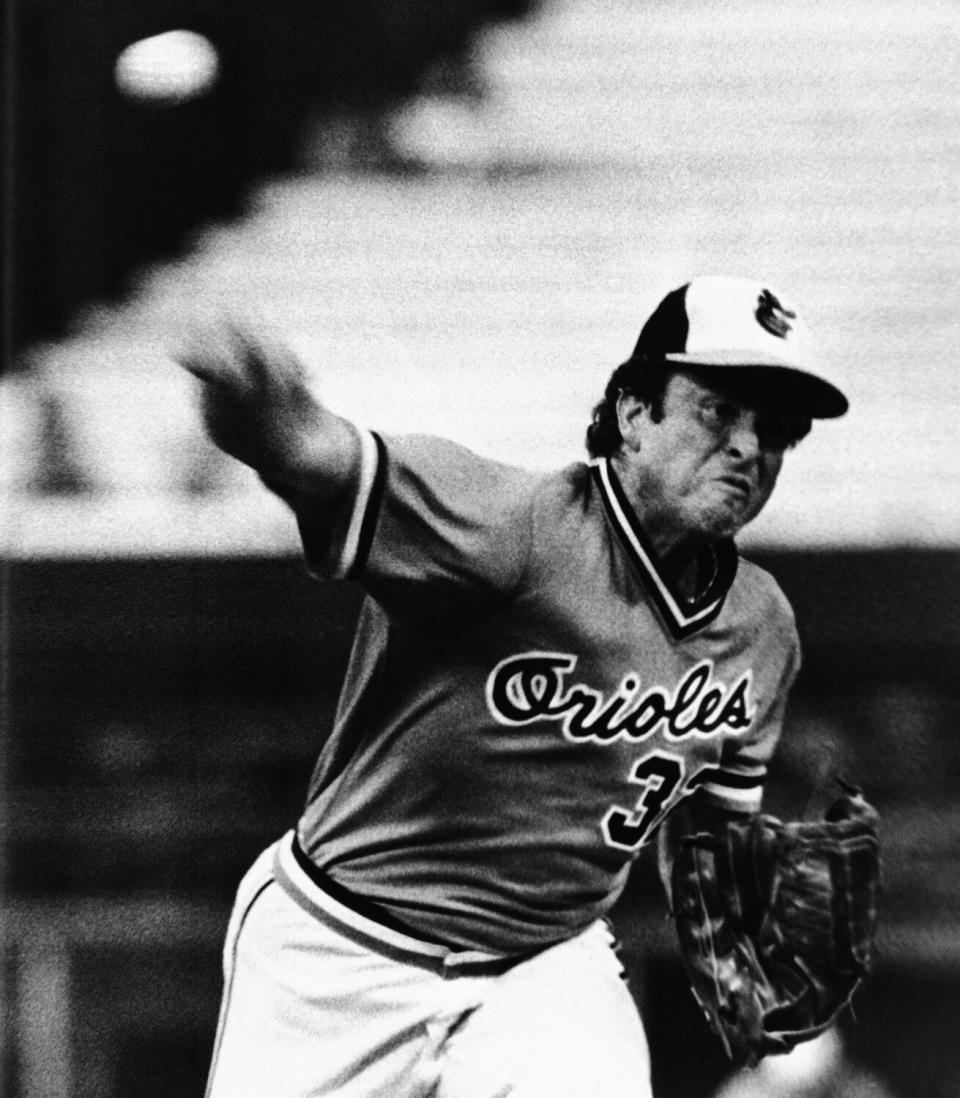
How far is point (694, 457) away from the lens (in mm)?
1688

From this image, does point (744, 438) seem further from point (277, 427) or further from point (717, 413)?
point (277, 427)

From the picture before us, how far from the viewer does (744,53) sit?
1.87 meters

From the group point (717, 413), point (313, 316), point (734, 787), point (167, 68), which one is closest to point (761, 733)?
point (734, 787)

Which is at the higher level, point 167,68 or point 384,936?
point 167,68

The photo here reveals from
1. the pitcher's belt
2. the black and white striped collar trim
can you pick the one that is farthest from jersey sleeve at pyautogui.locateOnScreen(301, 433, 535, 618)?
the pitcher's belt

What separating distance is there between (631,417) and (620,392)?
51 millimetres

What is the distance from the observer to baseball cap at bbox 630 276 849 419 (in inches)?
66.4

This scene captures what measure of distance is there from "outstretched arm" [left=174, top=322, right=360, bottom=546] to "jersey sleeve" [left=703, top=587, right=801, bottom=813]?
66 cm

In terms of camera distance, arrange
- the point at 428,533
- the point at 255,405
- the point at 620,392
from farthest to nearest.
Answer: the point at 620,392 < the point at 428,533 < the point at 255,405

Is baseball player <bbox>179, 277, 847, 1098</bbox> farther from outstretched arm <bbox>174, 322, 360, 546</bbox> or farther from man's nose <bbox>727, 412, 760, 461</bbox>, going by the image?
outstretched arm <bbox>174, 322, 360, 546</bbox>

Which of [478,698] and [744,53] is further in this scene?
[744,53]

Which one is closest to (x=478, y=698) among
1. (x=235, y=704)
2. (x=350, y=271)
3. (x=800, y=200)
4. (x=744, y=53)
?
(x=235, y=704)

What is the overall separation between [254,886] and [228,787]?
139mm

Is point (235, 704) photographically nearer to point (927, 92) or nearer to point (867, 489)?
point (867, 489)
